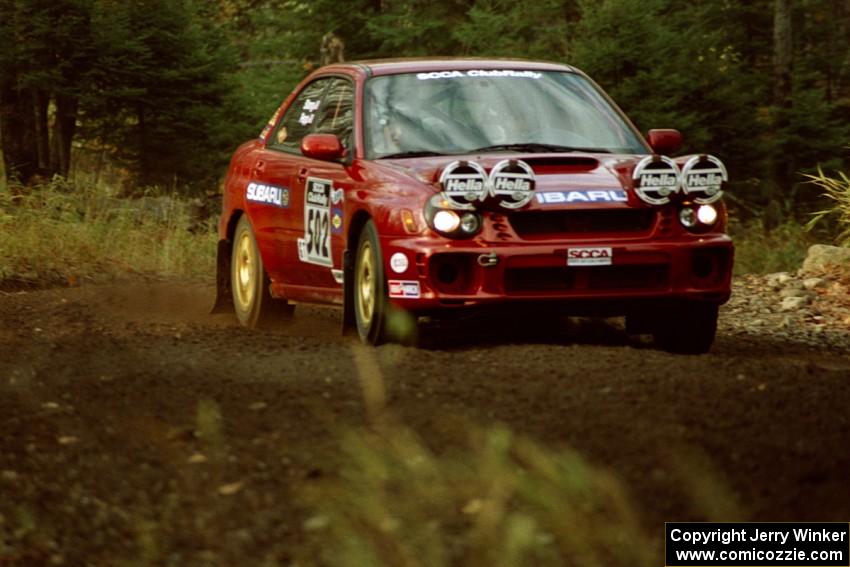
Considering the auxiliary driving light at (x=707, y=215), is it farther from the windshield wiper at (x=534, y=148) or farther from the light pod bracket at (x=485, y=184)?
the light pod bracket at (x=485, y=184)

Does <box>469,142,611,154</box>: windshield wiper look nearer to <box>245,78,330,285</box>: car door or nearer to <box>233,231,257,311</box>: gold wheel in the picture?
<box>245,78,330,285</box>: car door

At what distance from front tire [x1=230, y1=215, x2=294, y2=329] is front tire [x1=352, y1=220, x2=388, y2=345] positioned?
1.79 m

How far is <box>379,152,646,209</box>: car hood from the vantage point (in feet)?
28.5

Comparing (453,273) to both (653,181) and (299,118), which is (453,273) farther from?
(299,118)

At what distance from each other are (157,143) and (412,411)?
16.5m

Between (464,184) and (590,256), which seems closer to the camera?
(464,184)

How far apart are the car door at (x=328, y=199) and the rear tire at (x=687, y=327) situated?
186cm

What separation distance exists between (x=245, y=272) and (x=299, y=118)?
1.14 m

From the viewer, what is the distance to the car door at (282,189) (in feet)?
34.1

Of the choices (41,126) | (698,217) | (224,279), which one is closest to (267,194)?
(224,279)

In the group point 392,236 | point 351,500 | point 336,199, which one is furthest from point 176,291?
point 351,500

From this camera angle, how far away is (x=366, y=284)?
913 cm

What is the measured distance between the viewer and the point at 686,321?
9.39 meters

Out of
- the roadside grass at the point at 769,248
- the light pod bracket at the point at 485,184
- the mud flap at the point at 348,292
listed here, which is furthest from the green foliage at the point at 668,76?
the light pod bracket at the point at 485,184
